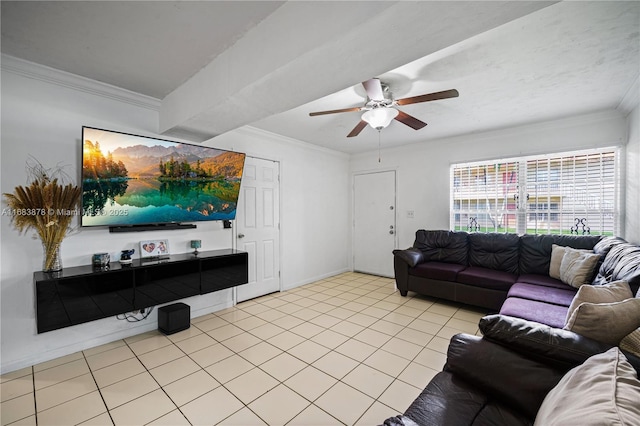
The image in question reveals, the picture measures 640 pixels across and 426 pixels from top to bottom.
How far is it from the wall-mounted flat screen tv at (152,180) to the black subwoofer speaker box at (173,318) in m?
0.97

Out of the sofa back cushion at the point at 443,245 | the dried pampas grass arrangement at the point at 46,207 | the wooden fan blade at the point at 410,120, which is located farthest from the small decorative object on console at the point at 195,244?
the sofa back cushion at the point at 443,245

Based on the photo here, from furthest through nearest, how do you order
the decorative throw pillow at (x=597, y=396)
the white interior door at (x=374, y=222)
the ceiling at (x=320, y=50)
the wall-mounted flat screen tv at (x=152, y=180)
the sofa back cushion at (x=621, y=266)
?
the white interior door at (x=374, y=222) < the wall-mounted flat screen tv at (x=152, y=180) < the sofa back cushion at (x=621, y=266) < the ceiling at (x=320, y=50) < the decorative throw pillow at (x=597, y=396)

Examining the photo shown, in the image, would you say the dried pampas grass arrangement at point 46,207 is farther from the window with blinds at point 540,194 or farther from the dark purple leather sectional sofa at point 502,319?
the window with blinds at point 540,194

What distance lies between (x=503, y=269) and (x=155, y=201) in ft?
14.6

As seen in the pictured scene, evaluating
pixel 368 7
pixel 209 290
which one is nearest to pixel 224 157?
pixel 209 290

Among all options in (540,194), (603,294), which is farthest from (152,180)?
(540,194)

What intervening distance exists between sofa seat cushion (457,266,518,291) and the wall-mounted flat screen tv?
3.24m

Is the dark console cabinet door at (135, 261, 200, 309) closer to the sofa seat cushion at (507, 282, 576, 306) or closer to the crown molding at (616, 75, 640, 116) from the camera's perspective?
the sofa seat cushion at (507, 282, 576, 306)

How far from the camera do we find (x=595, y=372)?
35.9 inches

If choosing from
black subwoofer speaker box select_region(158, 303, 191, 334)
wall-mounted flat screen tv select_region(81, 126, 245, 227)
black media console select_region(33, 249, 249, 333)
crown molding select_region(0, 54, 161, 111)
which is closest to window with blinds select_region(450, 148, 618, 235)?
wall-mounted flat screen tv select_region(81, 126, 245, 227)

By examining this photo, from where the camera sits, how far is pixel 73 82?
8.15ft

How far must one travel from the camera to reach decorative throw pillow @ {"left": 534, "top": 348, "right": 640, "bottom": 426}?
0.69 meters

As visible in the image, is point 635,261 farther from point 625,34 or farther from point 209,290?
point 209,290

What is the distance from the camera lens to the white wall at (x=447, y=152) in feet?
11.3
